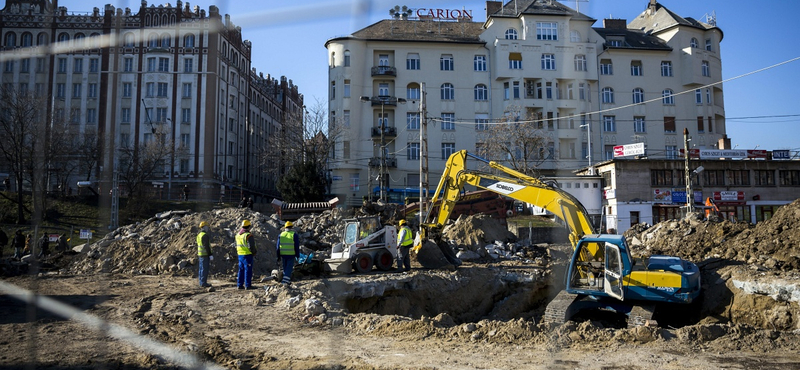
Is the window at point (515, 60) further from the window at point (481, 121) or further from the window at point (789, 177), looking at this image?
the window at point (789, 177)

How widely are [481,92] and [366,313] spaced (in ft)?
120

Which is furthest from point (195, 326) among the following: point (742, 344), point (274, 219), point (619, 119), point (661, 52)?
point (661, 52)

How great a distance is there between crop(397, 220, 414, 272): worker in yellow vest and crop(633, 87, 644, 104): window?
37679 millimetres

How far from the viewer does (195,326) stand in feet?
30.0

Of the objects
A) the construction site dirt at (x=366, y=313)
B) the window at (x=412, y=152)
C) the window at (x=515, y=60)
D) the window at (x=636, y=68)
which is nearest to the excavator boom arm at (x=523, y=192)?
the construction site dirt at (x=366, y=313)

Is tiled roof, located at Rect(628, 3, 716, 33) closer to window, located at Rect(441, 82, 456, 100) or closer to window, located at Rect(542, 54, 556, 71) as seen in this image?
window, located at Rect(542, 54, 556, 71)

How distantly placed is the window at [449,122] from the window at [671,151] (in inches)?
700

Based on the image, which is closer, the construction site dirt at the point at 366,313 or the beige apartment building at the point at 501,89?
the construction site dirt at the point at 366,313

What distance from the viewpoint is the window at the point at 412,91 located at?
150 ft

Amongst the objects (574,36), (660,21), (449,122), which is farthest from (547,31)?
(660,21)

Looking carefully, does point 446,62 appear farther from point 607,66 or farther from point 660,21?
point 660,21

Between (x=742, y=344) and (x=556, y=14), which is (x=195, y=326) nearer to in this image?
(x=742, y=344)

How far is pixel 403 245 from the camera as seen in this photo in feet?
54.3

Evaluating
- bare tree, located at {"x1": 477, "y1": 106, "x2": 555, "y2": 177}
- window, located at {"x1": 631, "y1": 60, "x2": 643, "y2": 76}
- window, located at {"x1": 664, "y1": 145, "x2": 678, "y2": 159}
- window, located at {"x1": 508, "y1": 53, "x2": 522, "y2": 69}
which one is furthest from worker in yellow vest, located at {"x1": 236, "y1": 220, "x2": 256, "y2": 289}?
window, located at {"x1": 631, "y1": 60, "x2": 643, "y2": 76}
